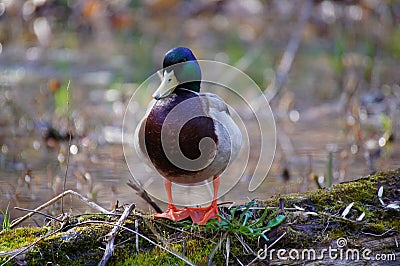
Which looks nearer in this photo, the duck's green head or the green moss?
the green moss

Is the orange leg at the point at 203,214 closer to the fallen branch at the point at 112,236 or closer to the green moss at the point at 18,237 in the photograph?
the fallen branch at the point at 112,236

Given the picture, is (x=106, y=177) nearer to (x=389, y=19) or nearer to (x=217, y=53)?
(x=389, y=19)

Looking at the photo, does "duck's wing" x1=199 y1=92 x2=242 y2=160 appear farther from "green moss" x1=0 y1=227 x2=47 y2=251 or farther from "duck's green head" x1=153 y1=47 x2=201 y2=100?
"green moss" x1=0 y1=227 x2=47 y2=251

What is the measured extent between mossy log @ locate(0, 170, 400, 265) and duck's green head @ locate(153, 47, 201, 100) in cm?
66

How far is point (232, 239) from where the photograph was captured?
2.97 m

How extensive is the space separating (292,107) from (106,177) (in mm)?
3090

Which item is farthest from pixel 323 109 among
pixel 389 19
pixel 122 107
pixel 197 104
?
pixel 197 104

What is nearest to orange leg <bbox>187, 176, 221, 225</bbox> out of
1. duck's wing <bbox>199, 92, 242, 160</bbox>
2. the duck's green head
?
duck's wing <bbox>199, 92, 242, 160</bbox>

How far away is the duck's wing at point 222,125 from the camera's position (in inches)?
126

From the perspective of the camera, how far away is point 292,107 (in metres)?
7.82

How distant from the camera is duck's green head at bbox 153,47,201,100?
335 centimetres

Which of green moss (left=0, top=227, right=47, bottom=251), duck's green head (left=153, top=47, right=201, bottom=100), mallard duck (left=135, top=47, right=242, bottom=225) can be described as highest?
duck's green head (left=153, top=47, right=201, bottom=100)

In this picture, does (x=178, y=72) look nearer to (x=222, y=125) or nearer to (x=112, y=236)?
(x=222, y=125)

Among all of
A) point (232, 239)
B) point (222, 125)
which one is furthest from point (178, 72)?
point (232, 239)
